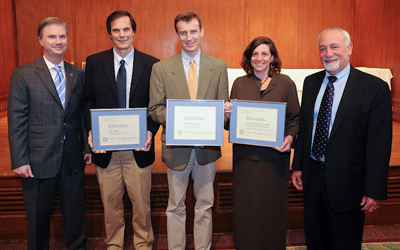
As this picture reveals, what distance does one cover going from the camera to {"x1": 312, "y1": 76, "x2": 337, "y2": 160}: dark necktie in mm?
1905

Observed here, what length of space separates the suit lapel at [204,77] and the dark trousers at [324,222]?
30.6 inches

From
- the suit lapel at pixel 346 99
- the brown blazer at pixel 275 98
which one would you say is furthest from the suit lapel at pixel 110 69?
the suit lapel at pixel 346 99

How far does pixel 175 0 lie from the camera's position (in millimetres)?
6320

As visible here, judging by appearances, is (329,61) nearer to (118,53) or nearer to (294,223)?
(118,53)

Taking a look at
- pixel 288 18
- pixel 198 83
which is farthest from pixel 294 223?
pixel 288 18

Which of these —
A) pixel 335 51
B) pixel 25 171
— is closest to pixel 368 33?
pixel 335 51

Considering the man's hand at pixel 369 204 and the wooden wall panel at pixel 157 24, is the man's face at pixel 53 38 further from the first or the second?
the wooden wall panel at pixel 157 24

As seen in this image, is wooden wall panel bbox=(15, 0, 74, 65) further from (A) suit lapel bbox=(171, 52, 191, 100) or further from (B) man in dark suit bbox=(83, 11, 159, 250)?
(A) suit lapel bbox=(171, 52, 191, 100)

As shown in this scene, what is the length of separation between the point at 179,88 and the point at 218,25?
4.55 m

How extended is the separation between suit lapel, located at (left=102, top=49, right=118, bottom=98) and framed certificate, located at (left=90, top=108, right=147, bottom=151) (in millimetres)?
182

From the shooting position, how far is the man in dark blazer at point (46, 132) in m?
2.18

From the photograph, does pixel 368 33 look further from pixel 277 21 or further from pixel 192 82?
pixel 192 82

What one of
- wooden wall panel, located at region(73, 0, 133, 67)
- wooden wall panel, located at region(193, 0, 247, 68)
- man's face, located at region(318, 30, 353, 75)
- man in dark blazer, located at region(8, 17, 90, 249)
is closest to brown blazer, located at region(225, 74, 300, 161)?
man's face, located at region(318, 30, 353, 75)

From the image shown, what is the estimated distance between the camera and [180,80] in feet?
7.29
